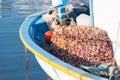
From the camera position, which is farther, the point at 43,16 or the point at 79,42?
the point at 43,16

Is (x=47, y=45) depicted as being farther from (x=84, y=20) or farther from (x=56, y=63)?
(x=56, y=63)

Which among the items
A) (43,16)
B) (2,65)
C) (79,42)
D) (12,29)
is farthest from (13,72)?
(12,29)

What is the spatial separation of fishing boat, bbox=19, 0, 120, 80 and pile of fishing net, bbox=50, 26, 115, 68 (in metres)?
0.23

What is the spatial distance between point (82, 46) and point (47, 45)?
0.98 meters

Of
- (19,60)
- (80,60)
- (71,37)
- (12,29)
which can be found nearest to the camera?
(80,60)

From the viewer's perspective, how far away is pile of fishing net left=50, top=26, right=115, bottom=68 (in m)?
5.18

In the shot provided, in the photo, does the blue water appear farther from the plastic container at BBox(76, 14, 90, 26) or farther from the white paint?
the white paint

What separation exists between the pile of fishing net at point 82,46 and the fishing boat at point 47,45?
0.23 m

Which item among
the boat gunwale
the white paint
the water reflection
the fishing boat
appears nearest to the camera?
the boat gunwale

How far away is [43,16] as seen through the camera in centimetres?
726

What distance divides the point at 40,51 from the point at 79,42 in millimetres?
604

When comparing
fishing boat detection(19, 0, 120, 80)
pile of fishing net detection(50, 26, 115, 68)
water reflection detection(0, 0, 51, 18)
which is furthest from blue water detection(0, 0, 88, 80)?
pile of fishing net detection(50, 26, 115, 68)

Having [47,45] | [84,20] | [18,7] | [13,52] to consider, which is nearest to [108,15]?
[84,20]

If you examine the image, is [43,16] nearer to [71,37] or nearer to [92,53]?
[71,37]
